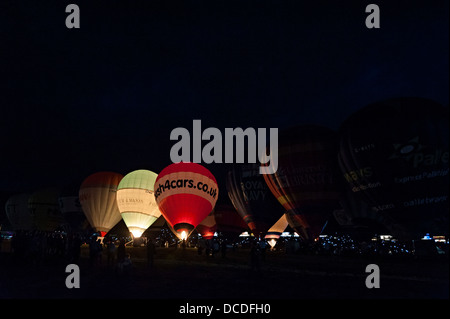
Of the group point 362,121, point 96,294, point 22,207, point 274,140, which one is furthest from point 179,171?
point 22,207

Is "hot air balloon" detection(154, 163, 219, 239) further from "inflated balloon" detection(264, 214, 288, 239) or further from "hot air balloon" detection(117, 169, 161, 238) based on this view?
"inflated balloon" detection(264, 214, 288, 239)

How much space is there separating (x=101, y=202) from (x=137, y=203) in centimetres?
497

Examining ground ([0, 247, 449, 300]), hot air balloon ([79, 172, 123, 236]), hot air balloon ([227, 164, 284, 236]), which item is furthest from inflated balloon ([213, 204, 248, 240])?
ground ([0, 247, 449, 300])

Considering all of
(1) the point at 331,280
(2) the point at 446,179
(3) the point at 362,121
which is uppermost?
(3) the point at 362,121

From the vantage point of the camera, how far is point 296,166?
27766 mm

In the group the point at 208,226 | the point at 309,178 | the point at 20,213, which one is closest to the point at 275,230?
the point at 208,226

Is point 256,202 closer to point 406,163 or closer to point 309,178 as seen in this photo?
point 309,178

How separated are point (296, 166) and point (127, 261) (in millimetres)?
16043

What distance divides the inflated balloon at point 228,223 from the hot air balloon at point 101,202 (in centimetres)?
1445

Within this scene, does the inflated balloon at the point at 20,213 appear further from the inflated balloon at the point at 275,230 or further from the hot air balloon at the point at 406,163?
the hot air balloon at the point at 406,163

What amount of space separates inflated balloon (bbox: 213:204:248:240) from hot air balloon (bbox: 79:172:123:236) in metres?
14.4

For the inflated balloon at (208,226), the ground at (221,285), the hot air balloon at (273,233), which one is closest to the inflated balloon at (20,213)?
the inflated balloon at (208,226)
